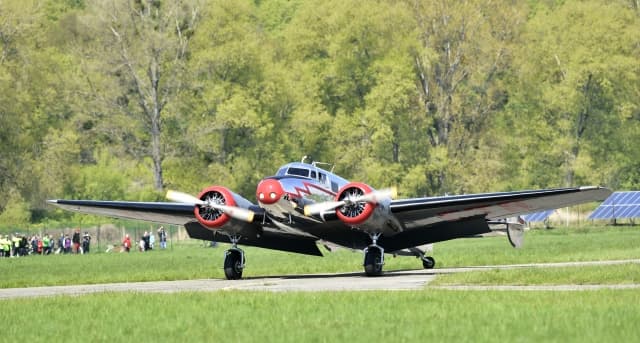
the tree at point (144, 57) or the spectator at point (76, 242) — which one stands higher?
the tree at point (144, 57)

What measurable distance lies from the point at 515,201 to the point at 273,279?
23.1ft

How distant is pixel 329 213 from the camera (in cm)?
3644

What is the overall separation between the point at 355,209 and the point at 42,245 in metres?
41.9

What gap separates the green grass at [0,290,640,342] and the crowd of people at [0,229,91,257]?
44.6 metres

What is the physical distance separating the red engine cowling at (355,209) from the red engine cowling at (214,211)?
10.2ft

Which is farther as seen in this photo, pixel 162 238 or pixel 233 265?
pixel 162 238

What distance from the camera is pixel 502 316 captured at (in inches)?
859

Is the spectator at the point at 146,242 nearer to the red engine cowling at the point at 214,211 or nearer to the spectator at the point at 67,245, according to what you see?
the spectator at the point at 67,245

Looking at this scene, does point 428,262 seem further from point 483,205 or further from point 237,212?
point 237,212

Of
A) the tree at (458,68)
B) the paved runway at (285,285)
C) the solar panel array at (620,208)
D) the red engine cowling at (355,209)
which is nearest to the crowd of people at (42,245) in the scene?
the tree at (458,68)

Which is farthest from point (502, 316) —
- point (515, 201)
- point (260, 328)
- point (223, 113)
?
Result: point (223, 113)

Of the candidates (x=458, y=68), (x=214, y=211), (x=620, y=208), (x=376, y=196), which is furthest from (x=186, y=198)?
(x=458, y=68)

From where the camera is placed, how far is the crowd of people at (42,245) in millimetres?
71006

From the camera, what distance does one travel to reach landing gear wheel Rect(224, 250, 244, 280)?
122 feet
